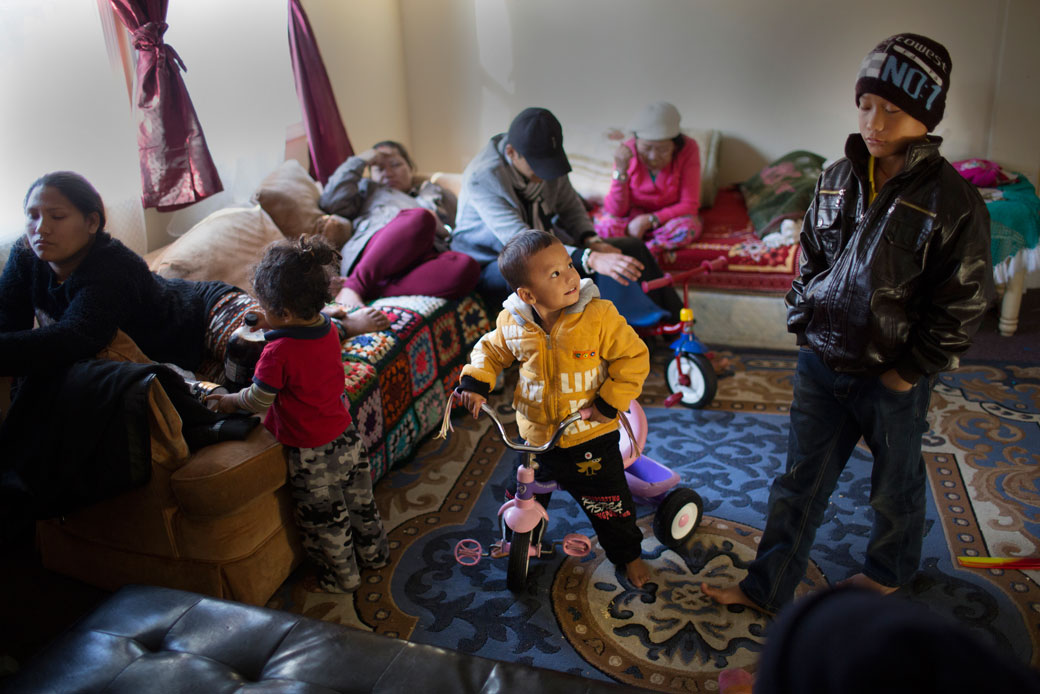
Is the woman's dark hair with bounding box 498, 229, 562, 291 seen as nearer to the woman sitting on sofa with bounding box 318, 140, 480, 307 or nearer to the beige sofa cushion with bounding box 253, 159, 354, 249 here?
the woman sitting on sofa with bounding box 318, 140, 480, 307

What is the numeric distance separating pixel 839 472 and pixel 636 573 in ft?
2.05

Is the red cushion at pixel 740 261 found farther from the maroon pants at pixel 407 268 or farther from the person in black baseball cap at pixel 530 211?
the maroon pants at pixel 407 268

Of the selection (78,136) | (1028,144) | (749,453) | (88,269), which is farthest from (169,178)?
(1028,144)

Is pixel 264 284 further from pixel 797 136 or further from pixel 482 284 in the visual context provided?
pixel 797 136

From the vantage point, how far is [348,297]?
10.0 feet

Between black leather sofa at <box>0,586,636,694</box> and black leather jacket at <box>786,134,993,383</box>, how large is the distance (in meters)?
0.86

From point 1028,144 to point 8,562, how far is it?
483 centimetres

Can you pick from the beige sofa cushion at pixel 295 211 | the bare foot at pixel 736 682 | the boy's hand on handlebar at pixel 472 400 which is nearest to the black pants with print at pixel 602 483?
the boy's hand on handlebar at pixel 472 400

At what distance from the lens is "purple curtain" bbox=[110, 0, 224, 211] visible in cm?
283

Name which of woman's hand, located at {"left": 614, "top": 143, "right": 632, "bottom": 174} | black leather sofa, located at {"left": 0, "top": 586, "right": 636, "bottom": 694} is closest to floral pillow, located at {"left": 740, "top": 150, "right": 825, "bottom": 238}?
woman's hand, located at {"left": 614, "top": 143, "right": 632, "bottom": 174}

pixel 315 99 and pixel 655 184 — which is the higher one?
pixel 315 99

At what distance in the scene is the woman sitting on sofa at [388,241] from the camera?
3.13 metres

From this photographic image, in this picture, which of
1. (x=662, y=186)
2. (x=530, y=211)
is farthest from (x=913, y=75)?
(x=662, y=186)

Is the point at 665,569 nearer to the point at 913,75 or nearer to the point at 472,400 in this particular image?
the point at 472,400
